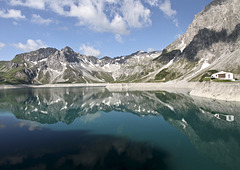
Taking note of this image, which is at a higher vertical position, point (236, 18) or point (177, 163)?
point (236, 18)

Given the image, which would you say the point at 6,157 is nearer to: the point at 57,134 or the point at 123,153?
the point at 57,134

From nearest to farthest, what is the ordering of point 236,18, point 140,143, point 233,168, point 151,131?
point 233,168
point 140,143
point 151,131
point 236,18

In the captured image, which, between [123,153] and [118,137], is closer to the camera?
[123,153]

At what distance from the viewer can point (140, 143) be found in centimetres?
2622

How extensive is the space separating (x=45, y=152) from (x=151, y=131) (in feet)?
66.9

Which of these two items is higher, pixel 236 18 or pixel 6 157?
pixel 236 18

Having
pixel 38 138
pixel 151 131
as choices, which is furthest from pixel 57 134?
pixel 151 131

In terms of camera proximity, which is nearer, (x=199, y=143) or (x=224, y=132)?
(x=199, y=143)

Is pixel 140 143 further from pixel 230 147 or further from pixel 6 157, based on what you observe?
pixel 6 157

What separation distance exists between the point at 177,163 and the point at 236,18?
23427cm

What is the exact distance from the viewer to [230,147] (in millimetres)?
24484

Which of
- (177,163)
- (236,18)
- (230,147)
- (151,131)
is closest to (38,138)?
(151,131)

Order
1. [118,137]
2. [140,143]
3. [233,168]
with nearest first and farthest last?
[233,168], [140,143], [118,137]

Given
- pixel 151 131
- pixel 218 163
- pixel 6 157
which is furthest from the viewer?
pixel 151 131
